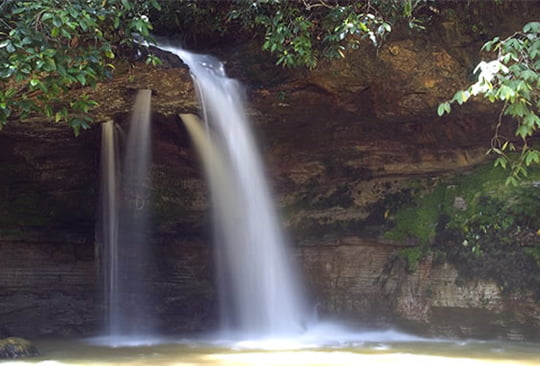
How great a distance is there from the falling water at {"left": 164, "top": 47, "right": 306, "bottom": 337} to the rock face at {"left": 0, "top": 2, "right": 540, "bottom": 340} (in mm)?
281

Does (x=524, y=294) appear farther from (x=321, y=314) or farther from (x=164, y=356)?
(x=164, y=356)

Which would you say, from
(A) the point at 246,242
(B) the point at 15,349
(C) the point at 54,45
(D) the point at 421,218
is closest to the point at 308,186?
(A) the point at 246,242

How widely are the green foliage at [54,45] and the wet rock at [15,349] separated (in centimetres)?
241

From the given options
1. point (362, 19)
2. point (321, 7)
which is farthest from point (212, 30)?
point (362, 19)

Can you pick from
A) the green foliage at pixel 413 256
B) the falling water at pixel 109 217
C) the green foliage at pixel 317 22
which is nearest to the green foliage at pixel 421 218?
the green foliage at pixel 413 256

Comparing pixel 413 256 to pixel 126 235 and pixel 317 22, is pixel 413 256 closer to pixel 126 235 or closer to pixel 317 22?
pixel 317 22

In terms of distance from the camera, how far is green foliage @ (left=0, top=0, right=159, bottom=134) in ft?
22.5

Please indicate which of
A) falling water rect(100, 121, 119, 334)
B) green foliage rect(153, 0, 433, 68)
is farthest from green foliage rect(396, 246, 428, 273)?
falling water rect(100, 121, 119, 334)

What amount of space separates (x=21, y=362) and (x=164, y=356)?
4.92 feet

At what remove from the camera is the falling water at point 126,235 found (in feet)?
35.7

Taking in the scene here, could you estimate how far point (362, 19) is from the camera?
8328mm

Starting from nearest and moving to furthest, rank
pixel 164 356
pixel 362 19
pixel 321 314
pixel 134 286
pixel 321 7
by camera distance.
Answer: pixel 164 356 < pixel 362 19 < pixel 321 7 < pixel 321 314 < pixel 134 286

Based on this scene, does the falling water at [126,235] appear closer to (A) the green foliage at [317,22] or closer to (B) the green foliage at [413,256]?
(A) the green foliage at [317,22]

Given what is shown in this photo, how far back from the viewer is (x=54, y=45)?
7.32 metres
